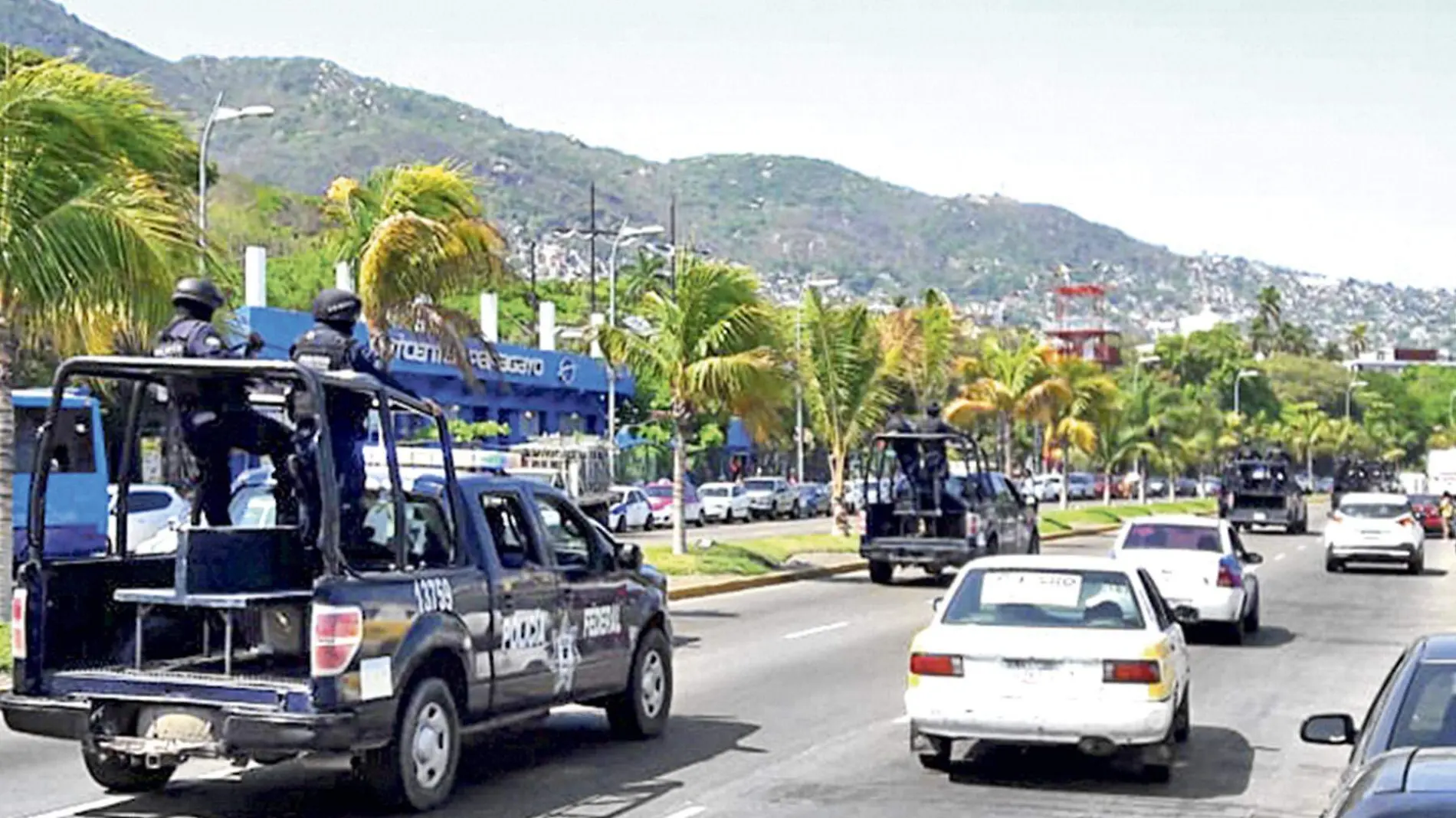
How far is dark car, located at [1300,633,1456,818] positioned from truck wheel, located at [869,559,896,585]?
24217mm

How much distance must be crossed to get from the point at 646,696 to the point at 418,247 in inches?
492

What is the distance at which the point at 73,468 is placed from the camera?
1211 inches

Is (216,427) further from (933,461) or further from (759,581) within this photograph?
(933,461)

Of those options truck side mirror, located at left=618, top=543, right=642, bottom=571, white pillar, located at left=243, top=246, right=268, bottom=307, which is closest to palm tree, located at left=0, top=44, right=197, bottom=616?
truck side mirror, located at left=618, top=543, right=642, bottom=571

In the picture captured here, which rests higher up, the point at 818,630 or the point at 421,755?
the point at 421,755

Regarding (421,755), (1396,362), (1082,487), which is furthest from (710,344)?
(1396,362)

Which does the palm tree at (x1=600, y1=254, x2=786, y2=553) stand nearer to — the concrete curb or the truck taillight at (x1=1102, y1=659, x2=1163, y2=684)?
the concrete curb

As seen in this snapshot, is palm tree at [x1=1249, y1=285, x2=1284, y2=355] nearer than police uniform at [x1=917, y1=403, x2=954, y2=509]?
No

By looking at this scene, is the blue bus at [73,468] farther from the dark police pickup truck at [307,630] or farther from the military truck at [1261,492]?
the military truck at [1261,492]

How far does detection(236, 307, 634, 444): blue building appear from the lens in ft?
180

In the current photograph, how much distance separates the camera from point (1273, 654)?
2200 centimetres

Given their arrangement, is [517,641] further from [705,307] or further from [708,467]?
[708,467]

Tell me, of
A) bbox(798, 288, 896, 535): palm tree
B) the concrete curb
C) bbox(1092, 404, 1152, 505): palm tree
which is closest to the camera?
the concrete curb

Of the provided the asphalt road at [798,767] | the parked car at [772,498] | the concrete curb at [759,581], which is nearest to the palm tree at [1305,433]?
the parked car at [772,498]
